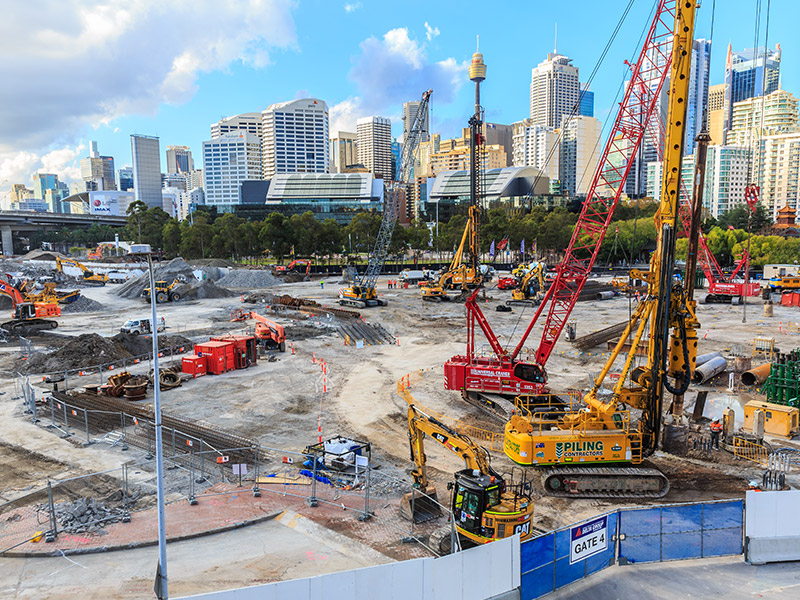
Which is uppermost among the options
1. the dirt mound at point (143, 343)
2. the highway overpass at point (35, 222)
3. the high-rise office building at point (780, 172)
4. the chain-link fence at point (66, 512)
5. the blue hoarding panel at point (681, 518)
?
the high-rise office building at point (780, 172)

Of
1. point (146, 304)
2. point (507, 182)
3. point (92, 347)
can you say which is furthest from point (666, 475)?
point (507, 182)

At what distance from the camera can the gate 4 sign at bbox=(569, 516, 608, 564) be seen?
13.2m

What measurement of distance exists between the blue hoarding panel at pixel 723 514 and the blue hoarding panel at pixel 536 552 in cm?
453

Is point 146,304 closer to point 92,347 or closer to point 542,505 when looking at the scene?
point 92,347

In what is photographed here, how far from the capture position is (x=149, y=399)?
29.4 metres

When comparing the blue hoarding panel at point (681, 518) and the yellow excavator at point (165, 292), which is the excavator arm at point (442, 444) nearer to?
the blue hoarding panel at point (681, 518)

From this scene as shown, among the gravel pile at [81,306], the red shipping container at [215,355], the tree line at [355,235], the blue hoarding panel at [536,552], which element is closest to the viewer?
the blue hoarding panel at [536,552]

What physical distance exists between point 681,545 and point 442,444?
6307mm

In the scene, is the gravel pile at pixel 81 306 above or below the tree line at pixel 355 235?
below

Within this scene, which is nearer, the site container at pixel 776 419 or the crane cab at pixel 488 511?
the crane cab at pixel 488 511

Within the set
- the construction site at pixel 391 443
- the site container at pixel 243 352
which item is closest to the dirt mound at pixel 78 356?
the construction site at pixel 391 443

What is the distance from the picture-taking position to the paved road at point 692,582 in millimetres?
12969

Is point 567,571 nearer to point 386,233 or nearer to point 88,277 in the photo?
point 386,233

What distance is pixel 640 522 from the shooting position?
46.2 ft
